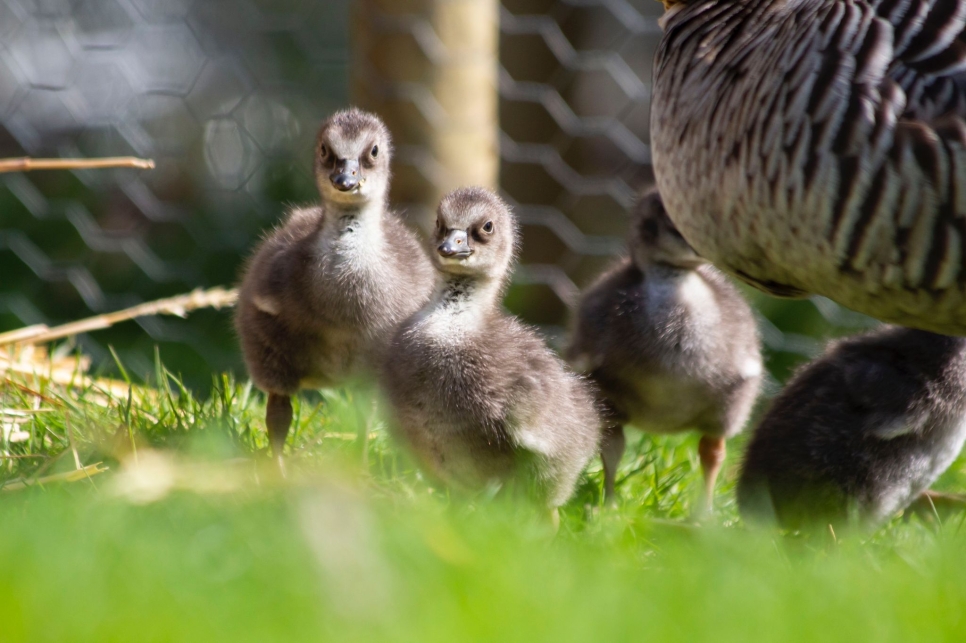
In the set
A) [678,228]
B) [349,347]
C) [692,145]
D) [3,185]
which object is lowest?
[3,185]

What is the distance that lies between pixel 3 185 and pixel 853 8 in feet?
15.8

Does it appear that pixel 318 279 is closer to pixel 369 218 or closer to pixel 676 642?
pixel 369 218

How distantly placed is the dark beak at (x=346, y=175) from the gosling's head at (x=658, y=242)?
609 mm

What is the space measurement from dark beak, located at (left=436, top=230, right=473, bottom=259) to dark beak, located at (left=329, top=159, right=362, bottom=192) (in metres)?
0.26

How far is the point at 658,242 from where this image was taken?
238cm

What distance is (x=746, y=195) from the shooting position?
2.01 metres

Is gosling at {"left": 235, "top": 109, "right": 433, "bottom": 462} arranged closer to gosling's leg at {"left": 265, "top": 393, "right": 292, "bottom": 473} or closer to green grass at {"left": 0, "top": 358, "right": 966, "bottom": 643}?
gosling's leg at {"left": 265, "top": 393, "right": 292, "bottom": 473}

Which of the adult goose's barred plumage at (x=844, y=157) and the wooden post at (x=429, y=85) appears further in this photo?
the wooden post at (x=429, y=85)

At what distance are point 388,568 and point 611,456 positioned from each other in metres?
1.05

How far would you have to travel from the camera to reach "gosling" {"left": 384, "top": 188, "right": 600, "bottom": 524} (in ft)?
6.53

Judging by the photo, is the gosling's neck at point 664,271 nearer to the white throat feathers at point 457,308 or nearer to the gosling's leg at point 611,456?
the gosling's leg at point 611,456

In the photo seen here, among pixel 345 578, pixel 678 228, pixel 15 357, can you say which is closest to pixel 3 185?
pixel 15 357

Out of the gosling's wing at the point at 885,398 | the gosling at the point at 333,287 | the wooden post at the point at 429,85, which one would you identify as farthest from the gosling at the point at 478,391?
the wooden post at the point at 429,85

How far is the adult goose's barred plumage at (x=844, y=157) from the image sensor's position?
186cm
